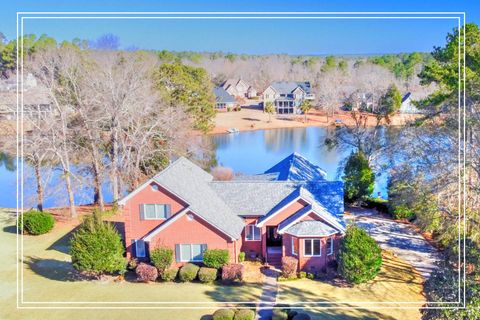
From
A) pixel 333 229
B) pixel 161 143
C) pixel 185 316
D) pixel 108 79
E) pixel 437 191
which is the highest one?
pixel 108 79

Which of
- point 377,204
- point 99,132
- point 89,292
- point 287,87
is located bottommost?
point 89,292

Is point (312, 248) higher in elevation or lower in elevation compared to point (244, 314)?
higher

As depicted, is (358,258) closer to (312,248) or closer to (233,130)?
(312,248)

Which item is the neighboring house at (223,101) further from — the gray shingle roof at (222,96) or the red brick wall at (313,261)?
the red brick wall at (313,261)

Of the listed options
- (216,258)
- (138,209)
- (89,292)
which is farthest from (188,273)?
(89,292)

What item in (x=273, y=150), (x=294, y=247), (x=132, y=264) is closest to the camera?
(x=294, y=247)

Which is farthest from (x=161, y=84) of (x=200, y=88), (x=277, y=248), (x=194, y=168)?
(x=277, y=248)

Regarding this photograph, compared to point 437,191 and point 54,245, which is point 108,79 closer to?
point 54,245
